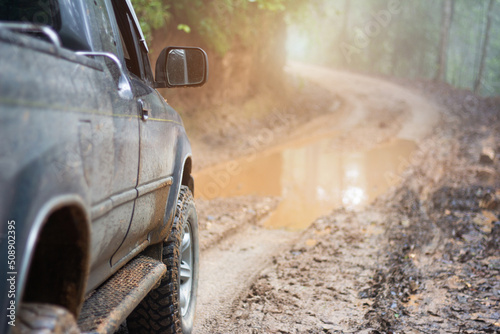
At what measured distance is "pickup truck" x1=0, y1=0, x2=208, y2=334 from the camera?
118 centimetres

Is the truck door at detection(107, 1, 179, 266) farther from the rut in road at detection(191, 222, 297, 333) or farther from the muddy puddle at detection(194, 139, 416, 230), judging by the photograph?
the muddy puddle at detection(194, 139, 416, 230)

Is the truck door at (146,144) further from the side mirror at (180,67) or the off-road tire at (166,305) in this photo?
the off-road tire at (166,305)

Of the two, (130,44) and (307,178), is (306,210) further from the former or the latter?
(130,44)

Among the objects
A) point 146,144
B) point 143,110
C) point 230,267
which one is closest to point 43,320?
point 146,144

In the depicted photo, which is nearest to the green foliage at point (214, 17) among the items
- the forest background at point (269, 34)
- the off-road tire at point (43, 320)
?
the forest background at point (269, 34)

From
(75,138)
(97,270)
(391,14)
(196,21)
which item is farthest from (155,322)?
(391,14)

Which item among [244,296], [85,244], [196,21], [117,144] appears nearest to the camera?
[85,244]

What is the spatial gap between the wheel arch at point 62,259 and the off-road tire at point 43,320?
0.10 meters

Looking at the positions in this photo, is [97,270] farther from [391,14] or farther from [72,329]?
[391,14]

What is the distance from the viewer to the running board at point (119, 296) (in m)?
1.76

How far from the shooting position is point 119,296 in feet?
6.70

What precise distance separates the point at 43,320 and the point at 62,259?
0.76ft

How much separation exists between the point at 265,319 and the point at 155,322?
1211 millimetres

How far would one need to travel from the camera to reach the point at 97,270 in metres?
1.89
